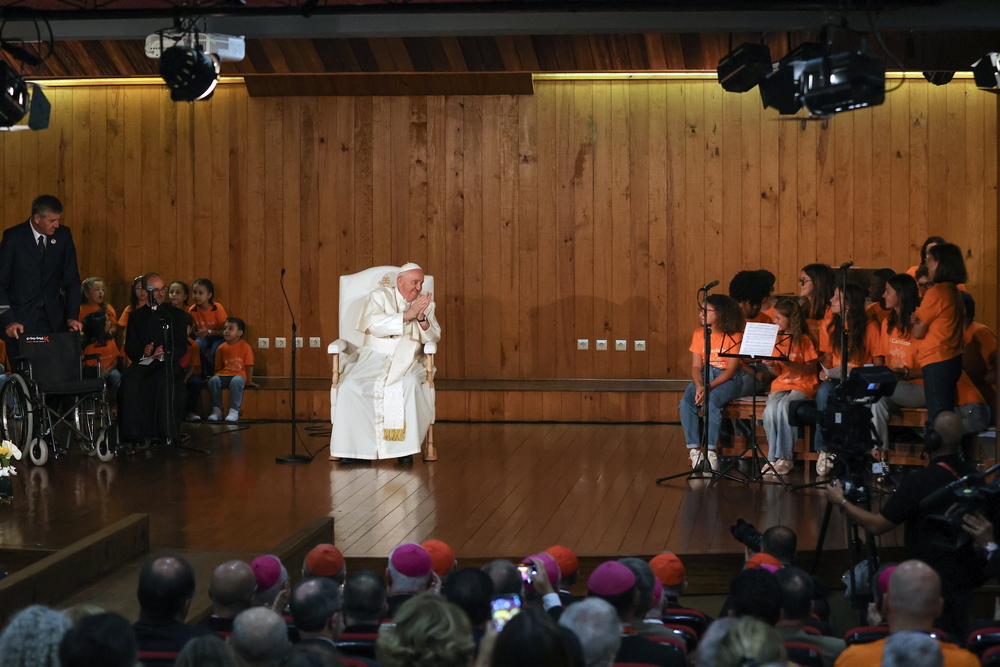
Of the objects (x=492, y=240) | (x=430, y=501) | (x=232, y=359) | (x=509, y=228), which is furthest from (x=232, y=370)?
(x=430, y=501)

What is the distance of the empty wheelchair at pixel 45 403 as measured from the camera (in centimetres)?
676

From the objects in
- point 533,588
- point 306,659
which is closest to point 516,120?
point 533,588

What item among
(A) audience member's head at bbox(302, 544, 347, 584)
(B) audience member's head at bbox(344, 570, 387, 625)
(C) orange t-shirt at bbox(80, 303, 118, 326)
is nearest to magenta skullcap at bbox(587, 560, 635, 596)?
(B) audience member's head at bbox(344, 570, 387, 625)

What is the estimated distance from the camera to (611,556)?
4895mm

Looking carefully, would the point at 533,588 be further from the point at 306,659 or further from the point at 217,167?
the point at 217,167

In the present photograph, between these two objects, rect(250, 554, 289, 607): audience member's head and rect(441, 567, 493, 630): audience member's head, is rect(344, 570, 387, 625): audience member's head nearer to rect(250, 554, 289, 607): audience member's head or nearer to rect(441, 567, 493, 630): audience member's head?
rect(441, 567, 493, 630): audience member's head

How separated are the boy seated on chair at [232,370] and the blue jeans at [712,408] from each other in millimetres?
3861

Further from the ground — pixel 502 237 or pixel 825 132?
pixel 825 132

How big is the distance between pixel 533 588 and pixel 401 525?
7.37 ft

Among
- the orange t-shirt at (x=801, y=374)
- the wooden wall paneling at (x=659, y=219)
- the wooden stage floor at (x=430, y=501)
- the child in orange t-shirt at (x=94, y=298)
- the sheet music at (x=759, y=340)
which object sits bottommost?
the wooden stage floor at (x=430, y=501)

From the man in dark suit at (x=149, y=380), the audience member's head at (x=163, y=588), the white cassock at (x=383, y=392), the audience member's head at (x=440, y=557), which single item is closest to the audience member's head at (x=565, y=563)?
the audience member's head at (x=440, y=557)

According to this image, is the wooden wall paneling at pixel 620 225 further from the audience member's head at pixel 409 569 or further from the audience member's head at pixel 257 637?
the audience member's head at pixel 257 637

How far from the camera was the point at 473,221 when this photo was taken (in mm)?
9336

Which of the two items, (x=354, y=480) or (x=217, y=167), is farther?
(x=217, y=167)
